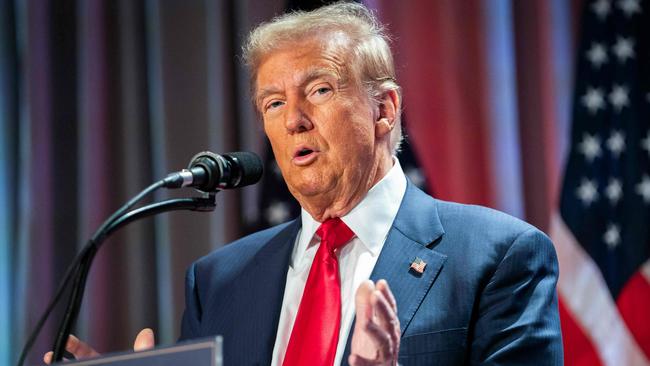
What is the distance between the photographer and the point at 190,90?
12.7 feet

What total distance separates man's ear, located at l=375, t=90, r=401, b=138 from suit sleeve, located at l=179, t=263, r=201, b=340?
2.33ft

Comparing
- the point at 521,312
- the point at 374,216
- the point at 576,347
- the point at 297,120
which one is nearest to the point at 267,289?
the point at 374,216

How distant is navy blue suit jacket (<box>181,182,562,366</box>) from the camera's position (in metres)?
2.19

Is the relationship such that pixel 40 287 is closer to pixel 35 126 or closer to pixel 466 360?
pixel 35 126

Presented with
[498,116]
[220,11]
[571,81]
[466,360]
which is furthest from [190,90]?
[466,360]

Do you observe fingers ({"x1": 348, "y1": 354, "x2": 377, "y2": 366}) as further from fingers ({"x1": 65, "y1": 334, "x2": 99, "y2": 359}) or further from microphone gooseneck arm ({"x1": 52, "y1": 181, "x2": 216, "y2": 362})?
fingers ({"x1": 65, "y1": 334, "x2": 99, "y2": 359})

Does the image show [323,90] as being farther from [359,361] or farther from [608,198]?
[608,198]

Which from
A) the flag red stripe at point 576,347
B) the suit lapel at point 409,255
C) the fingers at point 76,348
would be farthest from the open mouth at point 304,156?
the flag red stripe at point 576,347

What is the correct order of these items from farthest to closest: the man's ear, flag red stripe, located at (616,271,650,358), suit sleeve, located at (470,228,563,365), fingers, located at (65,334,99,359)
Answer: flag red stripe, located at (616,271,650,358) → the man's ear → suit sleeve, located at (470,228,563,365) → fingers, located at (65,334,99,359)

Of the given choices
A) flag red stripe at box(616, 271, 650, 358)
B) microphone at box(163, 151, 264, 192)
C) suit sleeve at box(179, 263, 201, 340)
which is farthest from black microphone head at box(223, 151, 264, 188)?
flag red stripe at box(616, 271, 650, 358)

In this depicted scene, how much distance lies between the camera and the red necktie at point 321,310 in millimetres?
2285

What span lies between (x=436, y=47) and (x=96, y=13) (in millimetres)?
1423

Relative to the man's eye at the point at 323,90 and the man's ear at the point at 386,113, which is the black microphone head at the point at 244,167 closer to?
the man's eye at the point at 323,90

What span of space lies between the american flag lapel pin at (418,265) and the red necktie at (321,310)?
0.20m
